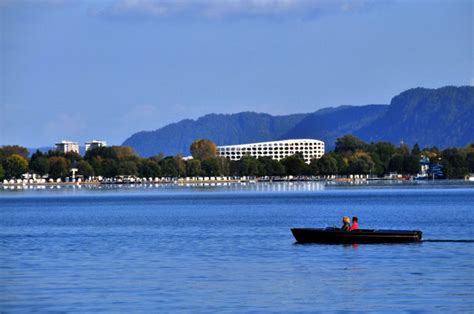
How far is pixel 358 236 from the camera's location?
179 ft

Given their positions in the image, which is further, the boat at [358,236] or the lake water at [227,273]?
the boat at [358,236]

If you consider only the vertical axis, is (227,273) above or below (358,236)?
below

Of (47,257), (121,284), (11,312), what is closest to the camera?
(11,312)

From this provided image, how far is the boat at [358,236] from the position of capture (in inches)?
2146

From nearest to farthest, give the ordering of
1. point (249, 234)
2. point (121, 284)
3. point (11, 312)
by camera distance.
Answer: point (11, 312)
point (121, 284)
point (249, 234)

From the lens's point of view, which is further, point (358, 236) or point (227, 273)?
point (358, 236)

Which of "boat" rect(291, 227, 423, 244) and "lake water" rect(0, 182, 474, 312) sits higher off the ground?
"boat" rect(291, 227, 423, 244)

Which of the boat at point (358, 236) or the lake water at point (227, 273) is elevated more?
the boat at point (358, 236)

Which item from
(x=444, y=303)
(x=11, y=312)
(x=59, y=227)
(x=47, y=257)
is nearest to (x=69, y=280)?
(x=11, y=312)

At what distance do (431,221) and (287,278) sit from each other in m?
44.2

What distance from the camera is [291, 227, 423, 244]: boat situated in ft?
179

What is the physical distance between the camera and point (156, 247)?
59.0 meters

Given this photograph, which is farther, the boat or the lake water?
the boat

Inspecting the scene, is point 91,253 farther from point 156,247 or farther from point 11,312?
point 11,312
